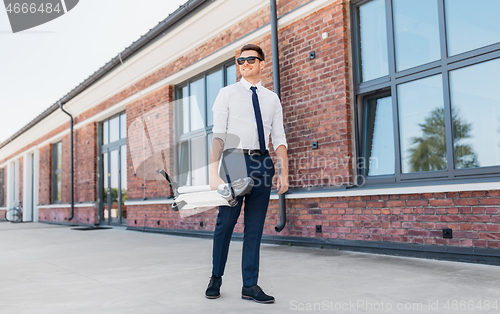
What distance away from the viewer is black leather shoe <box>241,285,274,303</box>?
99.9 inches

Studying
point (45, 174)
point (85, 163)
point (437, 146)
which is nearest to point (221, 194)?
point (437, 146)

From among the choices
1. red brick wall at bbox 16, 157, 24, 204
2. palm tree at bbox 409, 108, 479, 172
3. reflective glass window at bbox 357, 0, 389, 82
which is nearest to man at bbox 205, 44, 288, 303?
palm tree at bbox 409, 108, 479, 172

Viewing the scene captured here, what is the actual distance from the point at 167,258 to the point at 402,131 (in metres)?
3.04

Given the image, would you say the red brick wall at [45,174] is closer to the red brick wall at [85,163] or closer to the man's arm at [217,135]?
the red brick wall at [85,163]

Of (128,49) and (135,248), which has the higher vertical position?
(128,49)

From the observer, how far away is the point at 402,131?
15.2ft

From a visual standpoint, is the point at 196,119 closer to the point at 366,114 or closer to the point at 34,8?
the point at 366,114

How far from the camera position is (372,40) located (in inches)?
199

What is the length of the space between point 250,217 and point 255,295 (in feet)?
1.60

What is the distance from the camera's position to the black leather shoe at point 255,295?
2537 mm

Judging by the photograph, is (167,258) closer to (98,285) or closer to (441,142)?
(98,285)

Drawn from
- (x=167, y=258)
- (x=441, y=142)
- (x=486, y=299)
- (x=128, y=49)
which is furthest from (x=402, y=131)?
(x=128, y=49)

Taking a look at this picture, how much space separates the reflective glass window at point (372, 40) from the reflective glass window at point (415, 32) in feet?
0.61

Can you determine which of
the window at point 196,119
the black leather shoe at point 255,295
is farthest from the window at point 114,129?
the black leather shoe at point 255,295
